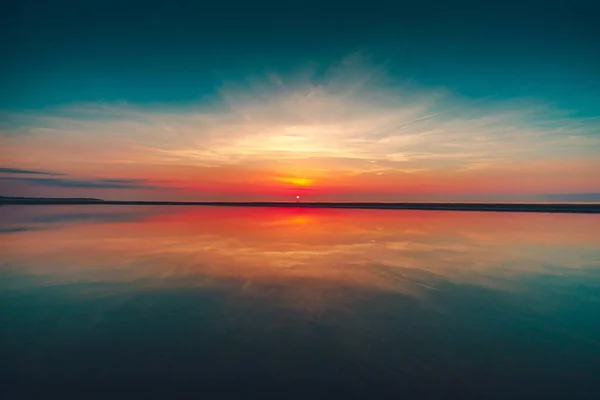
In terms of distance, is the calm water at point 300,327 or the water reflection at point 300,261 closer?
the calm water at point 300,327

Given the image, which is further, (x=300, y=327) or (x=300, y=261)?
(x=300, y=261)

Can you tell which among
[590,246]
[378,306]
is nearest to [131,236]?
[378,306]

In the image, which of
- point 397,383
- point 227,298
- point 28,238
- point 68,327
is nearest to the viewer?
point 397,383

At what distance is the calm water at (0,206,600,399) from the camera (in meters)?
4.39

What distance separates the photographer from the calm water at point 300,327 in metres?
4.39

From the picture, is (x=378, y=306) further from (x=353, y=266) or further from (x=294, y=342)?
(x=353, y=266)

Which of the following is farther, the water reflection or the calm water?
the water reflection

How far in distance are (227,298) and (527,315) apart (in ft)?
20.9

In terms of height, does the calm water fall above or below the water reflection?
below

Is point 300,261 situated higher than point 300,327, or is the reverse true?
point 300,261

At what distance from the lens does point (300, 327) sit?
20.5ft

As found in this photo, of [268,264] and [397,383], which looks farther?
[268,264]

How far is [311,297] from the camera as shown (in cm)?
807

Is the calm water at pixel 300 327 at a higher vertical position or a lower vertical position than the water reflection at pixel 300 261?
lower
